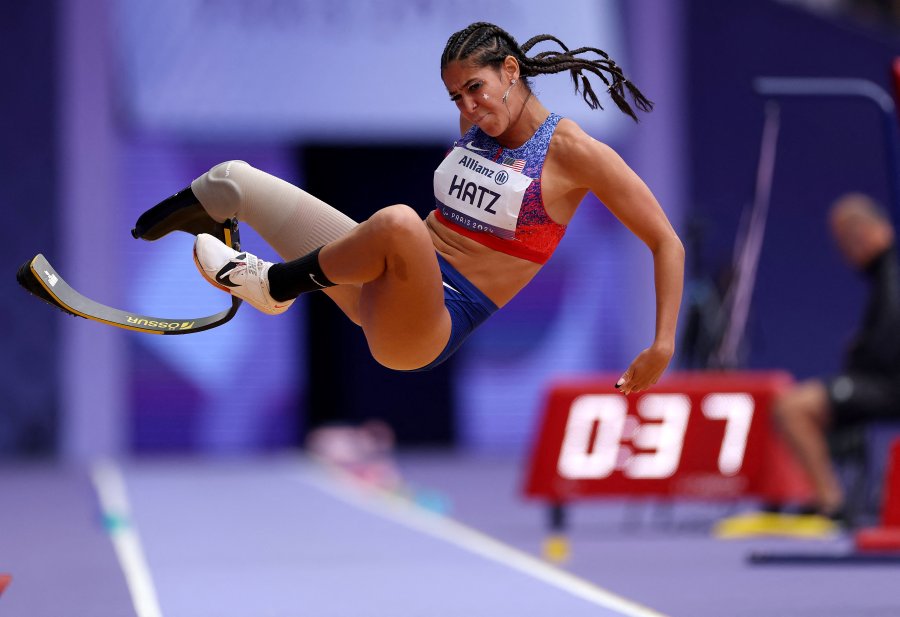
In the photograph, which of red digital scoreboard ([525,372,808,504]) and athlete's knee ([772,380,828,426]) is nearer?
athlete's knee ([772,380,828,426])

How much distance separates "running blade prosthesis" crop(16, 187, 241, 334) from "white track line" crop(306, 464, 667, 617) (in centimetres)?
147

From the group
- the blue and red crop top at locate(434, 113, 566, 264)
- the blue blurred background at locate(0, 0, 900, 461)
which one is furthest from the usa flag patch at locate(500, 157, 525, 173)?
the blue blurred background at locate(0, 0, 900, 461)

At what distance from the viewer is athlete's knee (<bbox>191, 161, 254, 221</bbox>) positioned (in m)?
3.90

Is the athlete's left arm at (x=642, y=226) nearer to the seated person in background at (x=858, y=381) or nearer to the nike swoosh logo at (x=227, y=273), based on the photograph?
the nike swoosh logo at (x=227, y=273)

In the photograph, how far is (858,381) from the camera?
6242 mm

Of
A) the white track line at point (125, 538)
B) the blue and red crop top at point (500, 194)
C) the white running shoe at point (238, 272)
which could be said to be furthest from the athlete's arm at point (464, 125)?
the white track line at point (125, 538)

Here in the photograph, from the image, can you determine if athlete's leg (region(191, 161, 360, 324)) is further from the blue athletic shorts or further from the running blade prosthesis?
the blue athletic shorts

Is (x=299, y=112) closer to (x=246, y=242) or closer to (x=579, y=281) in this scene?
(x=246, y=242)

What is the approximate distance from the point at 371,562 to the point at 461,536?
2.85ft

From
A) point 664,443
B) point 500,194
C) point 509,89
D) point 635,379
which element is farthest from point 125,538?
point 635,379

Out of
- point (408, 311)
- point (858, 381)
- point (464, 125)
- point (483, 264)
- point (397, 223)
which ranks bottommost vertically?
point (858, 381)

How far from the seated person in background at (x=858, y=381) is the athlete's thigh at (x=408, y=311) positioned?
2809 millimetres

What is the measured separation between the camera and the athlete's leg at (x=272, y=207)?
391 centimetres

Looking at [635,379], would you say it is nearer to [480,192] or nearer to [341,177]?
[480,192]
